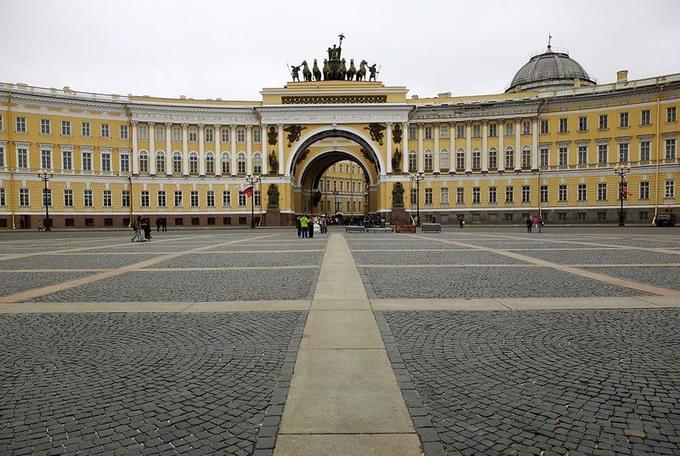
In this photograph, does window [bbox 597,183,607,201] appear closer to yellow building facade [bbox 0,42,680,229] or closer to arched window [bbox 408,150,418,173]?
yellow building facade [bbox 0,42,680,229]

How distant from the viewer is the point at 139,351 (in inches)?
220

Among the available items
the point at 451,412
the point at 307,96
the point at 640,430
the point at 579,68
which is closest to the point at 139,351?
the point at 451,412

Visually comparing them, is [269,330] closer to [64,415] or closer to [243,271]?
[64,415]

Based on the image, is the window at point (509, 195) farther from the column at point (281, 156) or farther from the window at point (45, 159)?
the window at point (45, 159)

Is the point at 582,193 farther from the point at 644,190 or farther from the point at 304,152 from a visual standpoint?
the point at 304,152

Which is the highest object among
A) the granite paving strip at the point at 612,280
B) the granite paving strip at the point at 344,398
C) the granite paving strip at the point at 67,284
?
the granite paving strip at the point at 67,284

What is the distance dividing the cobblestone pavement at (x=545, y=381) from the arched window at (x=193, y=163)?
191 feet

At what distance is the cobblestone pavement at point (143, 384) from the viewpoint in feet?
11.5

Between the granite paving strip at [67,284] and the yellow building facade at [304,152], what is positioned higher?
the yellow building facade at [304,152]

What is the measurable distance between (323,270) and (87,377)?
811 centimetres

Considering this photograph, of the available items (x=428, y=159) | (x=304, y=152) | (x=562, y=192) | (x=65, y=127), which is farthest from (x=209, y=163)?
(x=562, y=192)

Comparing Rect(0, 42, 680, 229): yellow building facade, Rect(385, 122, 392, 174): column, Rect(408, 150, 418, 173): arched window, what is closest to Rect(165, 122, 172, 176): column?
Rect(0, 42, 680, 229): yellow building facade

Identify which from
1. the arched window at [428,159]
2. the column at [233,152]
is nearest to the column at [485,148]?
the arched window at [428,159]

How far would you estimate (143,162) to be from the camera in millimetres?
59469
